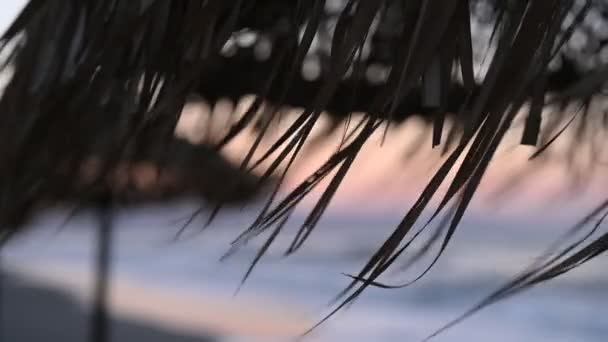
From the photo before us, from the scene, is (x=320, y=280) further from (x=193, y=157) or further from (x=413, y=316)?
(x=193, y=157)

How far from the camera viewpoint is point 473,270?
4.88 m

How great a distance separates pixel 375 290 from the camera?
3.98m

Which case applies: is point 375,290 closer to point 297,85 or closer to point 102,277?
point 102,277

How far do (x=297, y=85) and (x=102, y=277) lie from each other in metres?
1.20

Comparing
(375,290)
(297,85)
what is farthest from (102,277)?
(375,290)

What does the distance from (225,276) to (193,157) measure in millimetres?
4204

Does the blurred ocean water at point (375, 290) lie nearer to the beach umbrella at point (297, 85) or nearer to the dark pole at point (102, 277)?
the dark pole at point (102, 277)

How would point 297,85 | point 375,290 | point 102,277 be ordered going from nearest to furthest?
point 297,85, point 102,277, point 375,290

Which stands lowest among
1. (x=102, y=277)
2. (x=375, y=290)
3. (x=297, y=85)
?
(x=375, y=290)

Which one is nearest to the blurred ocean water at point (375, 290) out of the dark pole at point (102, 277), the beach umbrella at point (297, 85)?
the dark pole at point (102, 277)

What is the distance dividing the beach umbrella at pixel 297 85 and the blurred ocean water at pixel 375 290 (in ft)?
10.2

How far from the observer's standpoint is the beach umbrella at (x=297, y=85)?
0.52 meters

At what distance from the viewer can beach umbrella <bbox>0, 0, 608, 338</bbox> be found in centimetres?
52

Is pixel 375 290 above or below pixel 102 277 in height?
below
